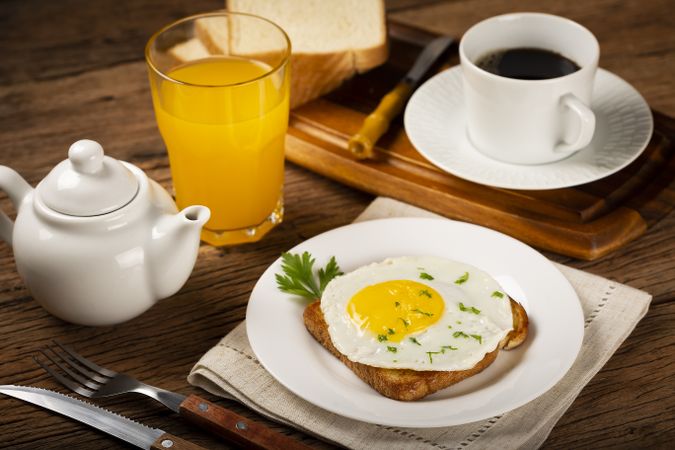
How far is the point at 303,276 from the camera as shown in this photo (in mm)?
1739

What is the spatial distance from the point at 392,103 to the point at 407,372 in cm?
94

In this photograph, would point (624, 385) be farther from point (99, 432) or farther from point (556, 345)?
point (99, 432)

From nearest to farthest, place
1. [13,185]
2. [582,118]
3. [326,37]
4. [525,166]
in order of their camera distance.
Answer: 1. [13,185]
2. [582,118]
3. [525,166]
4. [326,37]

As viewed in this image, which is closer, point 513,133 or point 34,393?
point 34,393

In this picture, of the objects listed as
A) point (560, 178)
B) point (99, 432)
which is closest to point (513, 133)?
point (560, 178)

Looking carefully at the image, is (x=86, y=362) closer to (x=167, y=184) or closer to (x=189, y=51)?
(x=167, y=184)

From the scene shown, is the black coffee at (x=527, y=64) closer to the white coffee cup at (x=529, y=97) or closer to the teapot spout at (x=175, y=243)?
the white coffee cup at (x=529, y=97)

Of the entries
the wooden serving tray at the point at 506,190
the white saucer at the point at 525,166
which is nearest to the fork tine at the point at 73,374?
the wooden serving tray at the point at 506,190

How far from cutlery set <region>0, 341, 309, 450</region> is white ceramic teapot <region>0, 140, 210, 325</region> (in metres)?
0.11

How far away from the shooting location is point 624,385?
1648 millimetres

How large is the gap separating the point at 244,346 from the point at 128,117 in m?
0.99

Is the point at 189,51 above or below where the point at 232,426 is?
above

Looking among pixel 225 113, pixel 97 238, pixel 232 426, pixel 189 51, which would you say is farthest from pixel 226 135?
pixel 232 426

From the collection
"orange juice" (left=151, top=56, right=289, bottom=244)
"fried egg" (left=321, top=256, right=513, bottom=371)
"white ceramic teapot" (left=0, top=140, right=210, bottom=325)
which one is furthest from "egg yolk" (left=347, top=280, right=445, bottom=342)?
"orange juice" (left=151, top=56, right=289, bottom=244)
